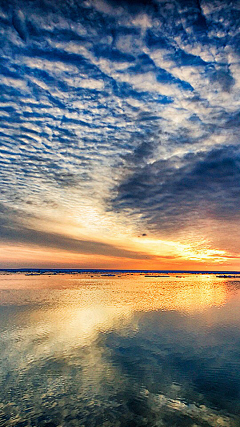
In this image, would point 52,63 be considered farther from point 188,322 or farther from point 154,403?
point 188,322

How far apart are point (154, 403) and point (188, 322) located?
13.7 metres

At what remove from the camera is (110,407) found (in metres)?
8.97

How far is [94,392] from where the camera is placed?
392 inches

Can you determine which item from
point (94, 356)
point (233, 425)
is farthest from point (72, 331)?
point (233, 425)

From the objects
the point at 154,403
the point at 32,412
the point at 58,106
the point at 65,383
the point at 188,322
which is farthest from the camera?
the point at 188,322

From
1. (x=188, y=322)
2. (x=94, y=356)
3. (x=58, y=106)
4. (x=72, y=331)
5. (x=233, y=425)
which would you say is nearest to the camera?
(x=233, y=425)

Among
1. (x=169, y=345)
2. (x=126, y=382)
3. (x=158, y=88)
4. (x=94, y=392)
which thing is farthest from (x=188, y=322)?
(x=158, y=88)

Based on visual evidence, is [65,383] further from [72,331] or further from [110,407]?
[72,331]

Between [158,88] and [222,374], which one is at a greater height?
[158,88]

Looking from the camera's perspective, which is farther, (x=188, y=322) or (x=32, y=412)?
(x=188, y=322)

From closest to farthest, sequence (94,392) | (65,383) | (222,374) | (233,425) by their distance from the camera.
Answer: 1. (233,425)
2. (94,392)
3. (65,383)
4. (222,374)

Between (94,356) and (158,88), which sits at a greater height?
(158,88)

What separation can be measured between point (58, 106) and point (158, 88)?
6.95 metres

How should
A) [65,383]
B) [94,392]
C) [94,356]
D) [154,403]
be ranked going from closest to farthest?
[154,403]
[94,392]
[65,383]
[94,356]
